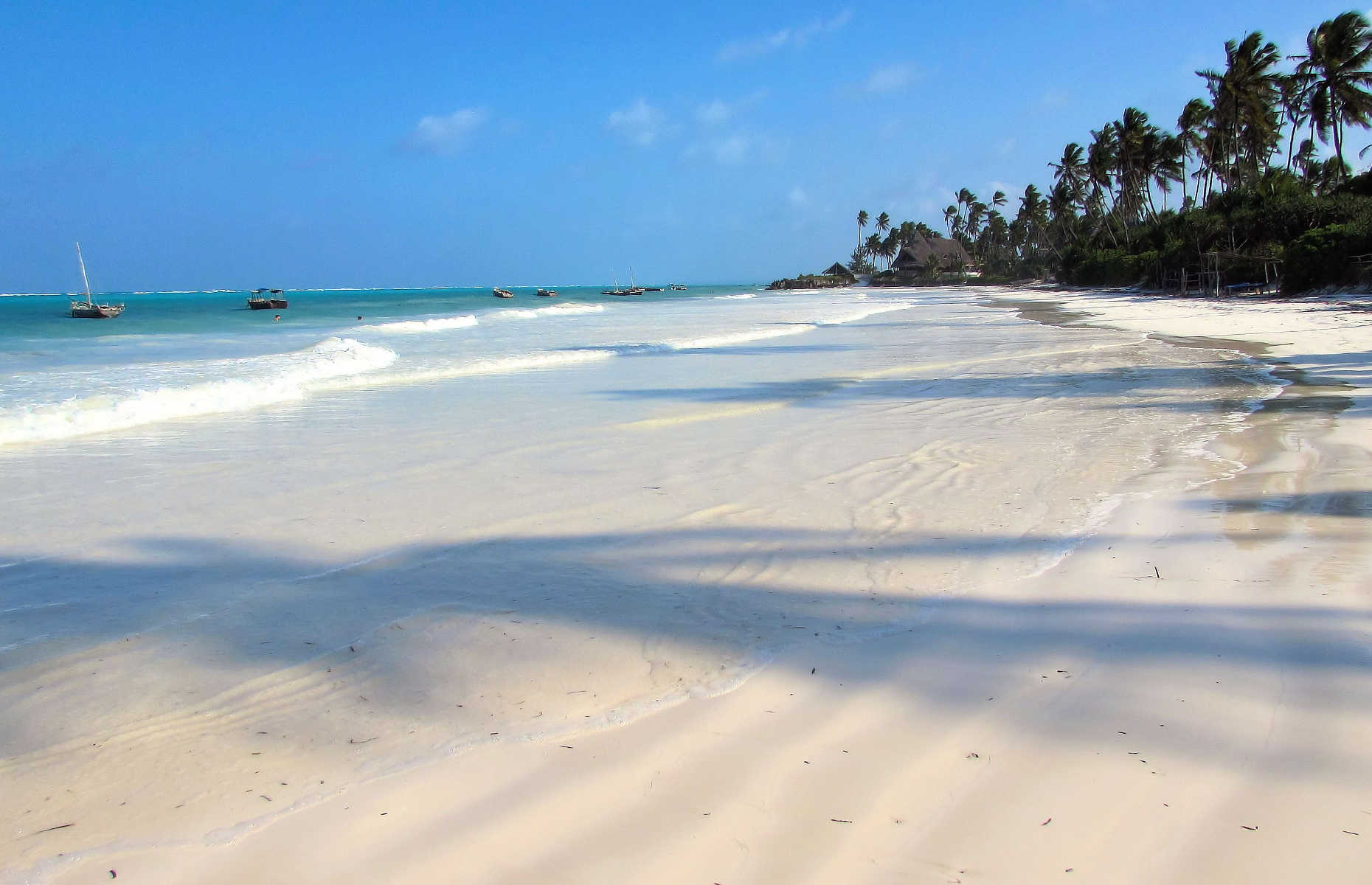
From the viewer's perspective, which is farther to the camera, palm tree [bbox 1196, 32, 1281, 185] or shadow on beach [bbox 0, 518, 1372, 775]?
A: palm tree [bbox 1196, 32, 1281, 185]

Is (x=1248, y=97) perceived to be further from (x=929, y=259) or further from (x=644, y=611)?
(x=929, y=259)

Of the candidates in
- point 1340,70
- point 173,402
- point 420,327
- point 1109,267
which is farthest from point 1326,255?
point 420,327

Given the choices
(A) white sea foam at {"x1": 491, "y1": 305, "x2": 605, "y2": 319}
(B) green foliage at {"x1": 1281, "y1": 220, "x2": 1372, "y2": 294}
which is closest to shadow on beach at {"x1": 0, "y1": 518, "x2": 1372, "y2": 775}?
(B) green foliage at {"x1": 1281, "y1": 220, "x2": 1372, "y2": 294}

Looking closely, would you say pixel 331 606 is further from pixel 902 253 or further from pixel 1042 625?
pixel 902 253

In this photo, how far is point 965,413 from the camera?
878cm

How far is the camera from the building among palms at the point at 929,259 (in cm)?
10344

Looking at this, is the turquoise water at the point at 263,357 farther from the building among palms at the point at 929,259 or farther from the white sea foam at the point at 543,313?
the building among palms at the point at 929,259

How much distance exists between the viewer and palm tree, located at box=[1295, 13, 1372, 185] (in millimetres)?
37250

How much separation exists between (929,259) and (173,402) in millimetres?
103679

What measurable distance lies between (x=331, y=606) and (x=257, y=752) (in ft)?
4.18

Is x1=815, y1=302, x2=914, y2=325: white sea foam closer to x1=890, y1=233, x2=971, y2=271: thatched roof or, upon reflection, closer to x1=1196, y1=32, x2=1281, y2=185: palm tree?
x1=1196, y1=32, x2=1281, y2=185: palm tree

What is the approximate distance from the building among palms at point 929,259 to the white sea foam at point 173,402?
96.8 metres

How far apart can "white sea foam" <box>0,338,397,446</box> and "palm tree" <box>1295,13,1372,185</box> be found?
45.3m

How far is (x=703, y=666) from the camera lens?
3.02 metres
